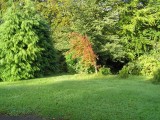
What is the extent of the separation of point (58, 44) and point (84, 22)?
233cm

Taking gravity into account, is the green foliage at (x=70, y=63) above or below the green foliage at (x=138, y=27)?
below

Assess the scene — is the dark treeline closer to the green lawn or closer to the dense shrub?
the dense shrub

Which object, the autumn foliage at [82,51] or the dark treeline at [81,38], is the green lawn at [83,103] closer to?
the dark treeline at [81,38]

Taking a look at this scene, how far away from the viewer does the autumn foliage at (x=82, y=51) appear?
1662 centimetres

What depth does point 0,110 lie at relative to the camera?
8.20 metres

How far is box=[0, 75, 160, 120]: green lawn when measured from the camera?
7469 millimetres

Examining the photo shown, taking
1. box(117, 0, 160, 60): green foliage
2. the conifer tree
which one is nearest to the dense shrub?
box(117, 0, 160, 60): green foliage

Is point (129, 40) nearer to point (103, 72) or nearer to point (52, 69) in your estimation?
point (103, 72)

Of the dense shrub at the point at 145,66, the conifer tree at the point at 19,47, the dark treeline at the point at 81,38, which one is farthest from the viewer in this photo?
the dense shrub at the point at 145,66

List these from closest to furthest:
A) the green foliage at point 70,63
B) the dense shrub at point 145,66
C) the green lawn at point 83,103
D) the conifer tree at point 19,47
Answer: the green lawn at point 83,103 → the conifer tree at point 19,47 → the dense shrub at point 145,66 → the green foliage at point 70,63

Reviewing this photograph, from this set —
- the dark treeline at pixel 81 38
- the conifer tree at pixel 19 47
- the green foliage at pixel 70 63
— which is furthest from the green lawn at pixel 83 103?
the green foliage at pixel 70 63

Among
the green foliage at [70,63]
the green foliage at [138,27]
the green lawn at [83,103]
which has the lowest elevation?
the green lawn at [83,103]

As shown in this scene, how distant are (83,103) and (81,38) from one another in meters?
8.55

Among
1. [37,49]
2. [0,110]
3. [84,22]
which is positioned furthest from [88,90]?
[84,22]
